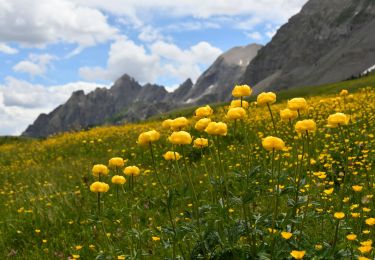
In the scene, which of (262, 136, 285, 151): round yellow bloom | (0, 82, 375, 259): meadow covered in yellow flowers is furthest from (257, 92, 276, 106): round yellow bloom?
(262, 136, 285, 151): round yellow bloom

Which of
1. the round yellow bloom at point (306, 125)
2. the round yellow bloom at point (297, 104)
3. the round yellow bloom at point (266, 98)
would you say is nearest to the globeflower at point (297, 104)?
the round yellow bloom at point (297, 104)

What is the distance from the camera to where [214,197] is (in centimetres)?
482

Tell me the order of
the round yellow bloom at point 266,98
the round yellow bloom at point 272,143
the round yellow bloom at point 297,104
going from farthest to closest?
the round yellow bloom at point 266,98 < the round yellow bloom at point 297,104 < the round yellow bloom at point 272,143

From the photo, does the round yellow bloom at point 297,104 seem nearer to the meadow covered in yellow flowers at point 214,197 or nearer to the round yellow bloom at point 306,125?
the meadow covered in yellow flowers at point 214,197

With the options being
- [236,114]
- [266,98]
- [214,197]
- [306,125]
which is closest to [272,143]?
[306,125]

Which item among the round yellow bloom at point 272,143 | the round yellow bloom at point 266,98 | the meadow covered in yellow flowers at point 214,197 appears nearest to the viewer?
Result: the round yellow bloom at point 272,143

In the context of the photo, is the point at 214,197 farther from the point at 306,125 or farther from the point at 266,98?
the point at 306,125

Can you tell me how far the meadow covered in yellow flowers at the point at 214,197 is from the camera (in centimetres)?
362

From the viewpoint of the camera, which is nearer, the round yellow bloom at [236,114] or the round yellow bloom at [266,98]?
the round yellow bloom at [236,114]

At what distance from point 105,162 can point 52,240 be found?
518 centimetres

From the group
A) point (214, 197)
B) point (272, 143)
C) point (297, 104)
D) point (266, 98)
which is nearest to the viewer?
point (272, 143)

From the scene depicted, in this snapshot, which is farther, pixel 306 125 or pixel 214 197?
pixel 214 197

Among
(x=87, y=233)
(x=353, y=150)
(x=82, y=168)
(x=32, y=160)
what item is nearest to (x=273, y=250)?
(x=87, y=233)

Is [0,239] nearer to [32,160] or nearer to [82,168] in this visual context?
[82,168]
